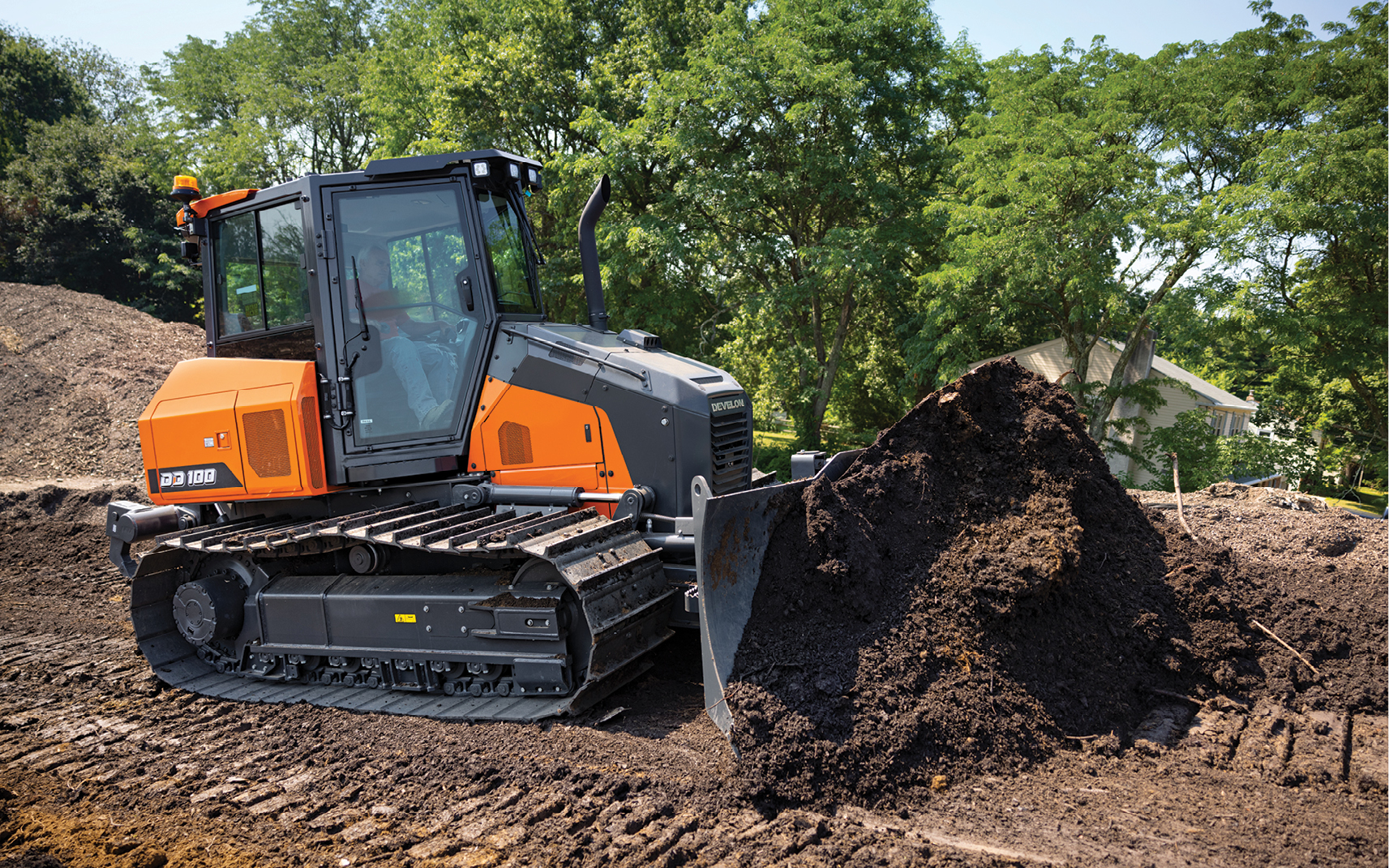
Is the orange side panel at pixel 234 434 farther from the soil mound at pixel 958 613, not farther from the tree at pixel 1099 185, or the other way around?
the tree at pixel 1099 185

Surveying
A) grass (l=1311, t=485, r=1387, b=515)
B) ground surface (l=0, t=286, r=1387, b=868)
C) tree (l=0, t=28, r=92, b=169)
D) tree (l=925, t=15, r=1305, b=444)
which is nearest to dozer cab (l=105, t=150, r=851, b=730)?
ground surface (l=0, t=286, r=1387, b=868)

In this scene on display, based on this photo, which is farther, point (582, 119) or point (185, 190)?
point (582, 119)

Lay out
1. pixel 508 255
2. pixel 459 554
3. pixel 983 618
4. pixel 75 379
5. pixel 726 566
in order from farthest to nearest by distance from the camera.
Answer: pixel 75 379 → pixel 508 255 → pixel 459 554 → pixel 726 566 → pixel 983 618

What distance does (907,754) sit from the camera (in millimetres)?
3367

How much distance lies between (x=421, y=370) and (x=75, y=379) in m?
13.5

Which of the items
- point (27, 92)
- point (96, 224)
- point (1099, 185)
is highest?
point (27, 92)

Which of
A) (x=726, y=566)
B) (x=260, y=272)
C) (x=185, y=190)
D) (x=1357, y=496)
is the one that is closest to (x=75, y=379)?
(x=185, y=190)

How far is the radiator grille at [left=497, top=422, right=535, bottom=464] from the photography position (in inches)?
191

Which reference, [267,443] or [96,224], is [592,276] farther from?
[96,224]

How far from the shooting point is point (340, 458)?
16.2ft

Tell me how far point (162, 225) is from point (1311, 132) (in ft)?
97.8

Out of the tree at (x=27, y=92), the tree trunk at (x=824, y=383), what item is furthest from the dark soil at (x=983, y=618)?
the tree at (x=27, y=92)

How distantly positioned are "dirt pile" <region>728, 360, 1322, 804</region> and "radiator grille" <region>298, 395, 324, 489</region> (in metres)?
2.91

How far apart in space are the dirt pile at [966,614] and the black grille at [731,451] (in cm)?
66
